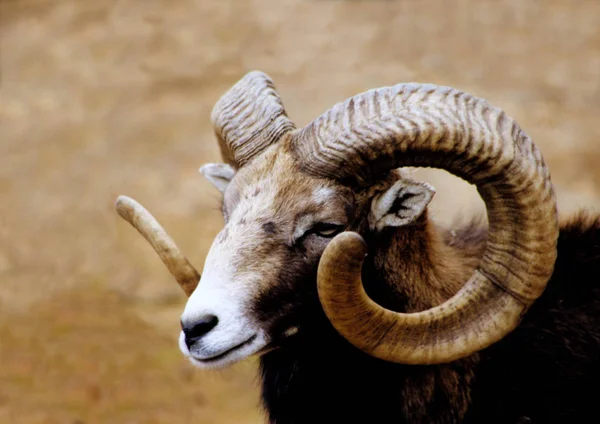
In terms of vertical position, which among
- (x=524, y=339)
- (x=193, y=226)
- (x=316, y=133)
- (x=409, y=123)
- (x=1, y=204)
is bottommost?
(x=1, y=204)

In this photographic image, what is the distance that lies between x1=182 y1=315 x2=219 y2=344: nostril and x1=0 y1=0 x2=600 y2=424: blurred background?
5910 mm

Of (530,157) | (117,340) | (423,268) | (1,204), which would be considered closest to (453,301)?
(423,268)

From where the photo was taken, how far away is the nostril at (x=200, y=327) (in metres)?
5.30

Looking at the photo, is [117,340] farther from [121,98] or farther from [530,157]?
[530,157]

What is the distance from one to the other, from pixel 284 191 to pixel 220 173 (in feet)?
3.76

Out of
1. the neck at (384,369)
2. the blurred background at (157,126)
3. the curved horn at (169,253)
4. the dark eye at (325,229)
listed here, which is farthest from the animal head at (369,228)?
the blurred background at (157,126)

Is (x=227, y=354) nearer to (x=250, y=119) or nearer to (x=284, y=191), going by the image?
(x=284, y=191)

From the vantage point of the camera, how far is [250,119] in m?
6.57

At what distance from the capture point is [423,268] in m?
6.21

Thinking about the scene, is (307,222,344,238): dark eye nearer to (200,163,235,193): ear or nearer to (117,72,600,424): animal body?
(117,72,600,424): animal body

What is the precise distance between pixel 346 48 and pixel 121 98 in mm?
4523

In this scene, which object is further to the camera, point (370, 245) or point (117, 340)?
point (117, 340)

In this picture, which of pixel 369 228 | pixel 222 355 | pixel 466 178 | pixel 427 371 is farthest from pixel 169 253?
pixel 466 178

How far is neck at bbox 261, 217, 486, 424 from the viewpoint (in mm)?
6105
